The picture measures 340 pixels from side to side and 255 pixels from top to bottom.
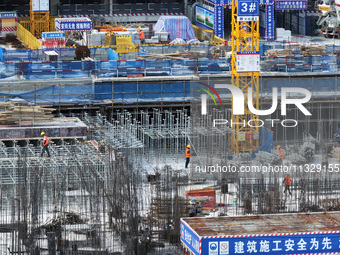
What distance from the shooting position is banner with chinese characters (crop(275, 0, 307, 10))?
6203 cm

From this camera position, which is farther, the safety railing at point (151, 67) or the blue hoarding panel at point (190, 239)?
the safety railing at point (151, 67)

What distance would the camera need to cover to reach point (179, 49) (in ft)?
177

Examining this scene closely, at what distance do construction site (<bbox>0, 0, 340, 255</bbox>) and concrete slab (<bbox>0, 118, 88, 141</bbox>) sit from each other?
0.16 ft

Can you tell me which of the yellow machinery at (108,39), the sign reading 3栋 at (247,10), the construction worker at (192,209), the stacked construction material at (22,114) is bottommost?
the construction worker at (192,209)

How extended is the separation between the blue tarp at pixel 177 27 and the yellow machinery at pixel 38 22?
6346 millimetres

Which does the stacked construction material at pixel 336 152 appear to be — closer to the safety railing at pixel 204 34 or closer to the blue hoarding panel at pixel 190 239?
the blue hoarding panel at pixel 190 239

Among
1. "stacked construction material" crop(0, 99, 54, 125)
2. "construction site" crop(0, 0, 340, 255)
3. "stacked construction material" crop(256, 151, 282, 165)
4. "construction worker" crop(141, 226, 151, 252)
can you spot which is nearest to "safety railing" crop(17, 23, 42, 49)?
"construction site" crop(0, 0, 340, 255)

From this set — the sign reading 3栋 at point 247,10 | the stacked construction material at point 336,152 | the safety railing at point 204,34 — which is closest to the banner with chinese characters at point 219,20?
the safety railing at point 204,34

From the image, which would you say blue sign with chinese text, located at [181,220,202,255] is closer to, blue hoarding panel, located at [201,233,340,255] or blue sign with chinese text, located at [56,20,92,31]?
blue hoarding panel, located at [201,233,340,255]

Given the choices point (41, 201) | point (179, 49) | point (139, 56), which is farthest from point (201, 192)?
point (179, 49)

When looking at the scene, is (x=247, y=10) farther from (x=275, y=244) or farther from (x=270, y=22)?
(x=270, y=22)

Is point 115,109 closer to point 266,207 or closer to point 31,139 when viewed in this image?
point 31,139

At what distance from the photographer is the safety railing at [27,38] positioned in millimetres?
56312

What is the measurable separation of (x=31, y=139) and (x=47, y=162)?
12.2 ft
